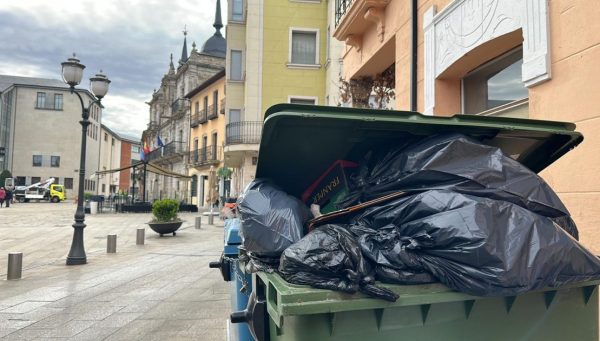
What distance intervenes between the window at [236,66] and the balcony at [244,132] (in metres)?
3.15

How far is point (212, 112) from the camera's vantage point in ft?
99.2

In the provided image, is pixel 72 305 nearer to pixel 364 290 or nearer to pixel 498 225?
pixel 364 290

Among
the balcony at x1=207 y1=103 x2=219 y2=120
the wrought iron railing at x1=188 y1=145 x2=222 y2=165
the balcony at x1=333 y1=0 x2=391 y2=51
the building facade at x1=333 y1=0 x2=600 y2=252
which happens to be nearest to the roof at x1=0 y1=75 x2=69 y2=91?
the wrought iron railing at x1=188 y1=145 x2=222 y2=165

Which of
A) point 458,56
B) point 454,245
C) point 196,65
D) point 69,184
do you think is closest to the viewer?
point 454,245

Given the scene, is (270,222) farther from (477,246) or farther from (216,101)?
(216,101)

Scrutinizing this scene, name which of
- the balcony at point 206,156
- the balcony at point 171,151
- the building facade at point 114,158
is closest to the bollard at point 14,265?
the balcony at point 206,156

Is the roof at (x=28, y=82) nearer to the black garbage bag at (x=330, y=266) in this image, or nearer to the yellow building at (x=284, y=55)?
the yellow building at (x=284, y=55)

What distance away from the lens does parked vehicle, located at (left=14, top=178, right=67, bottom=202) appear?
1553 inches

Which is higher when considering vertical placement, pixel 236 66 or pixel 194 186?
pixel 236 66

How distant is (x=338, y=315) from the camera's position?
5.49 ft

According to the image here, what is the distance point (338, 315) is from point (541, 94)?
3.63 m

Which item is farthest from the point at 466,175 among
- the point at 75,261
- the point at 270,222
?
the point at 75,261

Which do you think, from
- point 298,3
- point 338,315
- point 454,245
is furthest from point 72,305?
point 298,3

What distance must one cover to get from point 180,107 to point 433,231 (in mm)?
42469
